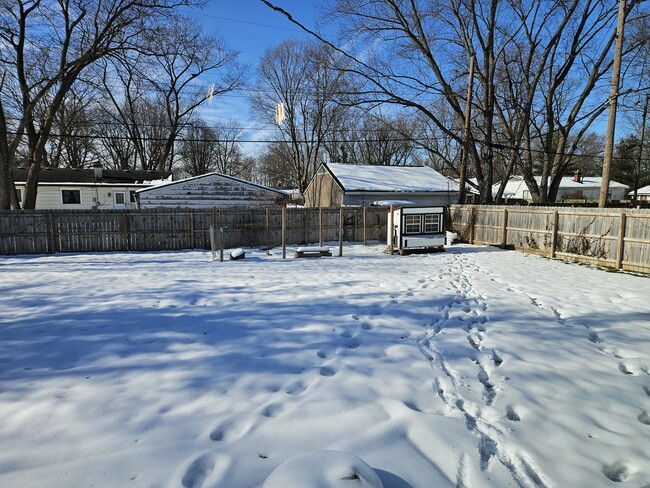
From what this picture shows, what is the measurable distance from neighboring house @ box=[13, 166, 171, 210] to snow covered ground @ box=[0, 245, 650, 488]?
22256 mm

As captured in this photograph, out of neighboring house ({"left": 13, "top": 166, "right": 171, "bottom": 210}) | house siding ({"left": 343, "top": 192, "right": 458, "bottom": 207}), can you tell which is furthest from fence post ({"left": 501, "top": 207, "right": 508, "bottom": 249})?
neighboring house ({"left": 13, "top": 166, "right": 171, "bottom": 210})

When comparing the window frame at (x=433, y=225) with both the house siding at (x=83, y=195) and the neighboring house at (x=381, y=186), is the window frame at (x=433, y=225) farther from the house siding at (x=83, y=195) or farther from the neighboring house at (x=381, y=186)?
the house siding at (x=83, y=195)

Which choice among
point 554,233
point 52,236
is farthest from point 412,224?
point 52,236

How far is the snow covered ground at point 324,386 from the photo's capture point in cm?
232

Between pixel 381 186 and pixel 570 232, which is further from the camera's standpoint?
pixel 381 186

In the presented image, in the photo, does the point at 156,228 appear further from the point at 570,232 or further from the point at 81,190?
the point at 81,190

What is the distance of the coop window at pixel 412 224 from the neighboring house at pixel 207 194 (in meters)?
8.52

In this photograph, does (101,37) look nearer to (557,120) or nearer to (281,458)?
(281,458)

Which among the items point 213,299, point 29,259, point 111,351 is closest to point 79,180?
point 29,259

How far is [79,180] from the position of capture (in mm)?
27047

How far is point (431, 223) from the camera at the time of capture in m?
13.4

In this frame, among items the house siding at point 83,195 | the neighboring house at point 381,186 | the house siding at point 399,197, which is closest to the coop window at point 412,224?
the neighboring house at point 381,186

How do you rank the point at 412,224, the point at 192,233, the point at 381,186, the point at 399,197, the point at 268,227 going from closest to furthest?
the point at 412,224
the point at 192,233
the point at 268,227
the point at 381,186
the point at 399,197

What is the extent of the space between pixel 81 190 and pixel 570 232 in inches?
1149
